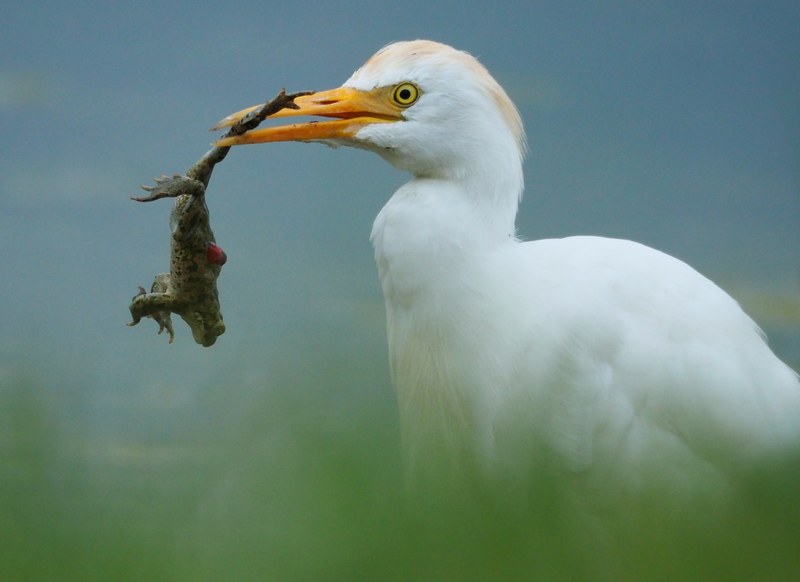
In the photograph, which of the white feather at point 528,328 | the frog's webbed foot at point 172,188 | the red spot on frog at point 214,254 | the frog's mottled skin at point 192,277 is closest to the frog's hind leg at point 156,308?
the frog's mottled skin at point 192,277

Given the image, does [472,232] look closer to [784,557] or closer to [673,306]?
[673,306]

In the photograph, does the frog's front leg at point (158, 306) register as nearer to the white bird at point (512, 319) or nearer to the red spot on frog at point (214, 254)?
the red spot on frog at point (214, 254)

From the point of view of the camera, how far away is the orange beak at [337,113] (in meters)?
2.76

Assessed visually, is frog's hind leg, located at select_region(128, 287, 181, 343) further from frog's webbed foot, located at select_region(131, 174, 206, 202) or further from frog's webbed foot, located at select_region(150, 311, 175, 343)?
frog's webbed foot, located at select_region(131, 174, 206, 202)

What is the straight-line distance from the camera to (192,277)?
2.64 meters

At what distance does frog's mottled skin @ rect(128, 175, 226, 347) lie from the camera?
104 inches

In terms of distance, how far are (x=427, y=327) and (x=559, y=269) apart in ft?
1.39

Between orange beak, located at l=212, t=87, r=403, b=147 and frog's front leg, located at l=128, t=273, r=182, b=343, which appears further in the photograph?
orange beak, located at l=212, t=87, r=403, b=147

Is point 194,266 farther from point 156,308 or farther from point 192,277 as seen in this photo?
point 156,308

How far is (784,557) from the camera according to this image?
58 cm

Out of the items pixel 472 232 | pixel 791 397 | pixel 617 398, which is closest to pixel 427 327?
pixel 472 232

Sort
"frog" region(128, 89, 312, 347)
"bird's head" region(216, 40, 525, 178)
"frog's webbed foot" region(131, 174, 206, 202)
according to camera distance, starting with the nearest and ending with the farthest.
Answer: "frog's webbed foot" region(131, 174, 206, 202), "frog" region(128, 89, 312, 347), "bird's head" region(216, 40, 525, 178)

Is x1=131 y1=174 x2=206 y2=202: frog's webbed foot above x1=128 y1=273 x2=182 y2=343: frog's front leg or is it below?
above

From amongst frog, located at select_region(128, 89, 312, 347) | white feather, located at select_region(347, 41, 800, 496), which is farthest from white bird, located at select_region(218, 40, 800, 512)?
frog, located at select_region(128, 89, 312, 347)
